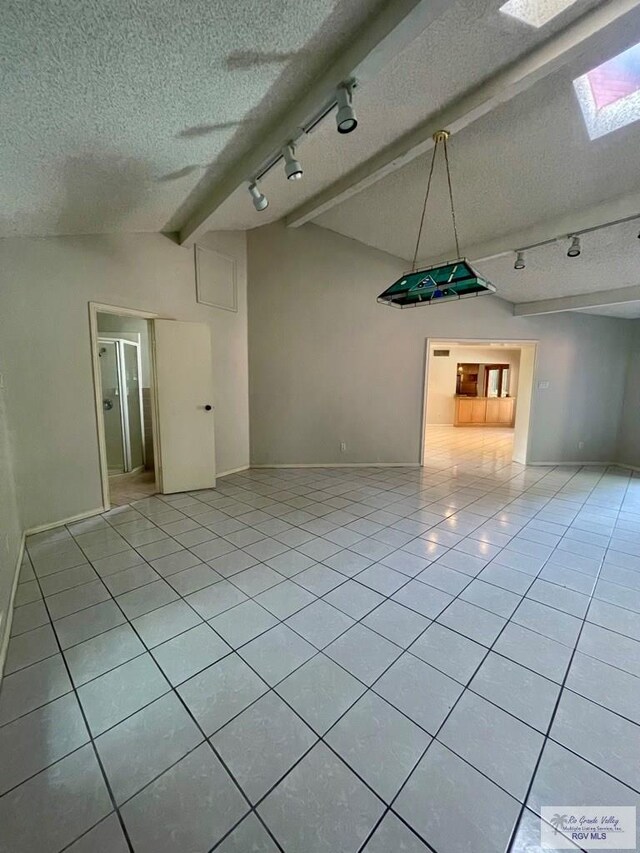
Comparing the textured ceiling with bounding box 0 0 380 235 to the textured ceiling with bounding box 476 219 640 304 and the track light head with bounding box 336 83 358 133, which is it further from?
the textured ceiling with bounding box 476 219 640 304

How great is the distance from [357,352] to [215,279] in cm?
220

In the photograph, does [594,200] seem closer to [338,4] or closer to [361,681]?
[338,4]

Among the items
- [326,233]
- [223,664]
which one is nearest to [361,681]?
[223,664]

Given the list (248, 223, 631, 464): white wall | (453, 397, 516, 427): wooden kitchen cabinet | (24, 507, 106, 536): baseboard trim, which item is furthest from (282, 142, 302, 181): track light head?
(453, 397, 516, 427): wooden kitchen cabinet

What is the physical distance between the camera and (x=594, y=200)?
3025 mm

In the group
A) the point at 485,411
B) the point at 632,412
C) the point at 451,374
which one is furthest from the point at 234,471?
the point at 485,411

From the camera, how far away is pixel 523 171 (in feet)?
9.48

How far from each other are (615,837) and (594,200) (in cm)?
409

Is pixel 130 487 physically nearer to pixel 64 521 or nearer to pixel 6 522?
pixel 64 521

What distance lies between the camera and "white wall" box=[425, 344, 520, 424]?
9.62 meters

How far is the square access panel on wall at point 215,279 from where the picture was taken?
4.18 m

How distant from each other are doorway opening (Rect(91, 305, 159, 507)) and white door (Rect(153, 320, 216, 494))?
0.39 metres

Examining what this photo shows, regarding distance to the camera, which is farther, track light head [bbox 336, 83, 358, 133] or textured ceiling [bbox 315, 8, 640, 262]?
textured ceiling [bbox 315, 8, 640, 262]

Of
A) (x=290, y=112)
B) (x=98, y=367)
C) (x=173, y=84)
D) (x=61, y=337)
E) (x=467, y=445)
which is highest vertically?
(x=290, y=112)
